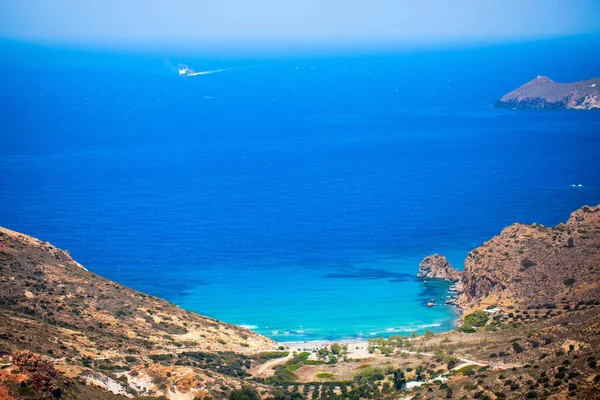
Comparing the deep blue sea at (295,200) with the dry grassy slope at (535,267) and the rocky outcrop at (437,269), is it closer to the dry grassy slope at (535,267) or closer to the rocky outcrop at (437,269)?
the rocky outcrop at (437,269)

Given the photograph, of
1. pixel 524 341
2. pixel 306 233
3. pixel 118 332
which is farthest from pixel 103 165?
pixel 524 341

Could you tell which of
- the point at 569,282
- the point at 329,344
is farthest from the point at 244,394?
the point at 569,282

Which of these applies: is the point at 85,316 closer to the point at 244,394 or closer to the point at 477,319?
the point at 244,394

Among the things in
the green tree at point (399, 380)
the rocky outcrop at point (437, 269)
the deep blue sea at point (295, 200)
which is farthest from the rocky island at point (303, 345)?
the deep blue sea at point (295, 200)

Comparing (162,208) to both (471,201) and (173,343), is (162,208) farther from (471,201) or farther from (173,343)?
(173,343)

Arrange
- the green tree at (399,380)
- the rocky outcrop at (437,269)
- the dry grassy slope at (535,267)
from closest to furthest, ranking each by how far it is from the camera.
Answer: the green tree at (399,380), the dry grassy slope at (535,267), the rocky outcrop at (437,269)

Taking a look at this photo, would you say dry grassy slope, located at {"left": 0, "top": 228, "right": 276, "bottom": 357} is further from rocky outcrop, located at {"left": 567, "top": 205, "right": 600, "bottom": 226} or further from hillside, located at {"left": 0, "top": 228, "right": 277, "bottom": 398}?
rocky outcrop, located at {"left": 567, "top": 205, "right": 600, "bottom": 226}
